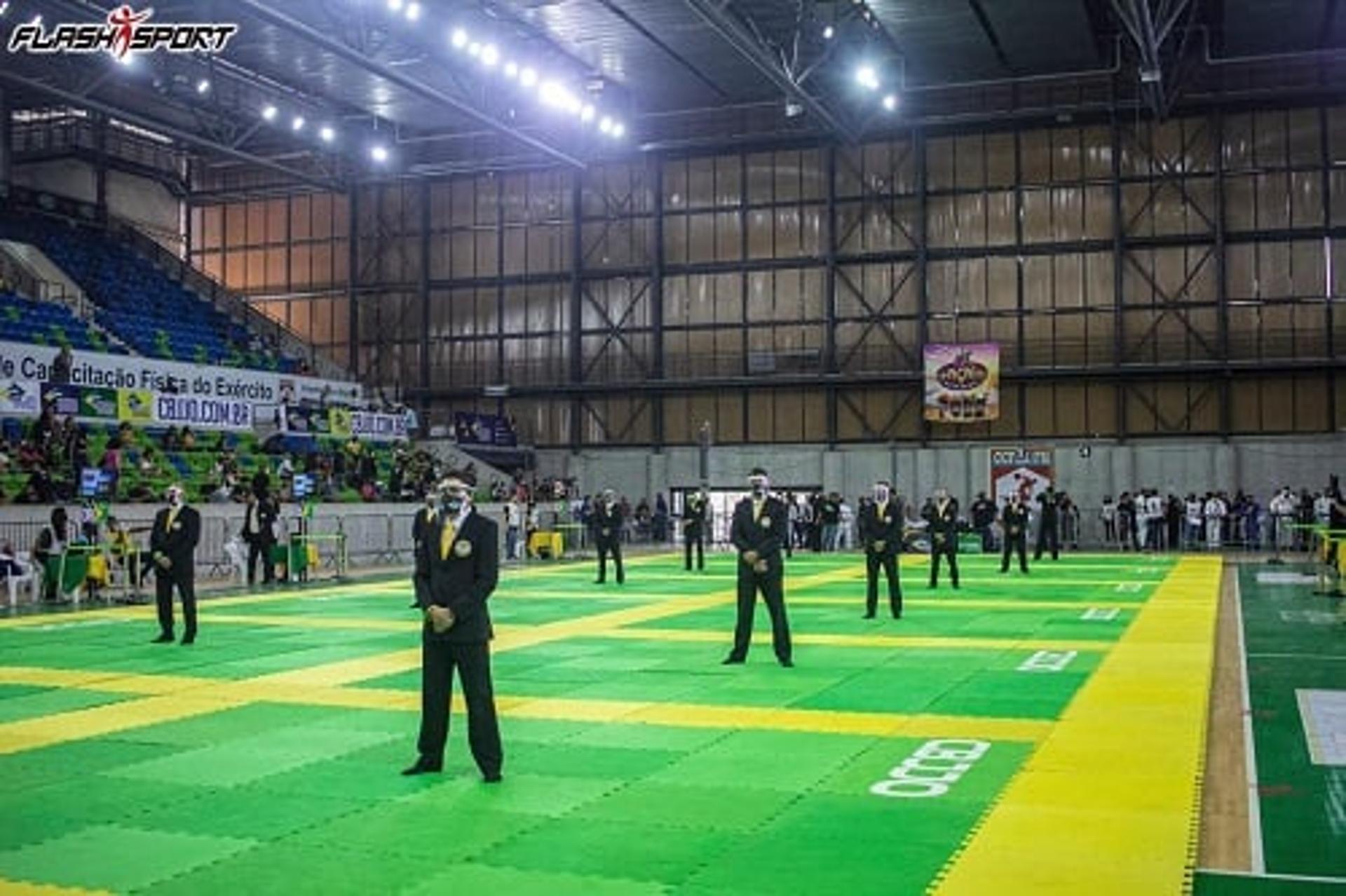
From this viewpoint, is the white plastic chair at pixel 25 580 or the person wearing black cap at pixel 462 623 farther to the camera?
the white plastic chair at pixel 25 580

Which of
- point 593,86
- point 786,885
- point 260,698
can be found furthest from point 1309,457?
point 786,885

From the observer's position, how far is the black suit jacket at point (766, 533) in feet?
48.5

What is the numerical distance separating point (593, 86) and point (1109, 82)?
55.7 feet

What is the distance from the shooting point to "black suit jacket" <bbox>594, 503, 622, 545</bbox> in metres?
28.3

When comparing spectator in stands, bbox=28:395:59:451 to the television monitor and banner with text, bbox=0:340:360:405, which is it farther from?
the television monitor

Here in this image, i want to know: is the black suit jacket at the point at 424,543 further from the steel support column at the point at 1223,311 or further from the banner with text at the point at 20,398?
the steel support column at the point at 1223,311

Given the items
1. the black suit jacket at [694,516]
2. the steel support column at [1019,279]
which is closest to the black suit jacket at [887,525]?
the black suit jacket at [694,516]

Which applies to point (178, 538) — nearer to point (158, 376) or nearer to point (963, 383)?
point (158, 376)

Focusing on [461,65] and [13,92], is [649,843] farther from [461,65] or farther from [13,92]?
[13,92]

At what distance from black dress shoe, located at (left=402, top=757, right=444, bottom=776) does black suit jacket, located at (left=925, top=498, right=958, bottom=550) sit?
17.7 meters

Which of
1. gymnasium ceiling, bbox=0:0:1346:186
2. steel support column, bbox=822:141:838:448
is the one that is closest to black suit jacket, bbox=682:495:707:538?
gymnasium ceiling, bbox=0:0:1346:186

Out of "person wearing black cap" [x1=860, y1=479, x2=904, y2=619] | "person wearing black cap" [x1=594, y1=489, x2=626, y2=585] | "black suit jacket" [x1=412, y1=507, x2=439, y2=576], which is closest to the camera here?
"black suit jacket" [x1=412, y1=507, x2=439, y2=576]

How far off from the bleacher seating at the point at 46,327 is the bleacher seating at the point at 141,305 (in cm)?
182

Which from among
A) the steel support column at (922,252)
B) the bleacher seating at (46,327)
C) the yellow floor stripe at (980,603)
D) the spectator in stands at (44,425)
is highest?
the steel support column at (922,252)
